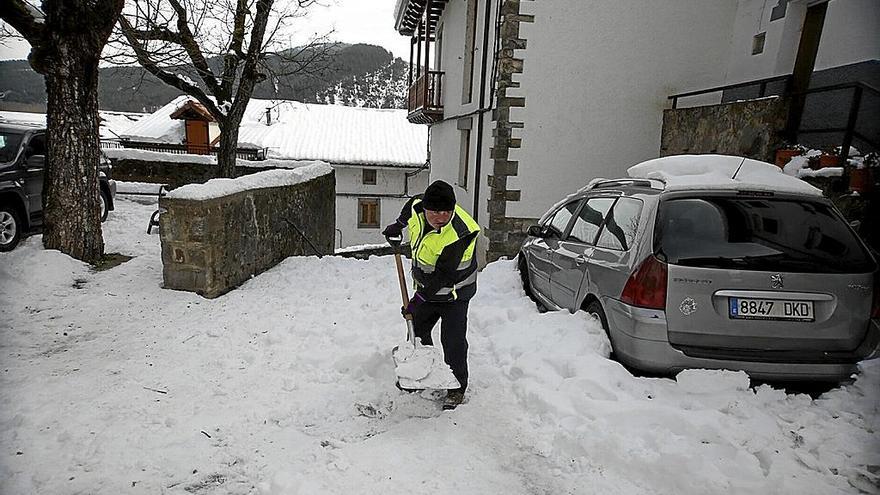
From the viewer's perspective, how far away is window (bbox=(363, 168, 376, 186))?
Result: 26.6m

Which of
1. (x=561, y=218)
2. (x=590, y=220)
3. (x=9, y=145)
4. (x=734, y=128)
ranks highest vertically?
(x=734, y=128)

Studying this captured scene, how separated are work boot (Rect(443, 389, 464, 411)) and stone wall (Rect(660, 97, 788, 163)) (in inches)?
240

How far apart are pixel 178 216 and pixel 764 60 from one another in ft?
32.3

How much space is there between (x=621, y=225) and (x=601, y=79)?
666 cm

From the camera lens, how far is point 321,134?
28.5 meters

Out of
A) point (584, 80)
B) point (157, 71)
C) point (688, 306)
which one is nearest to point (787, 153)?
point (584, 80)

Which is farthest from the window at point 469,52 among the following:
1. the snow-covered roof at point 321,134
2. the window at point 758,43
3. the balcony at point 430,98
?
the snow-covered roof at point 321,134

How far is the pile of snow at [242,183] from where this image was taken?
195 inches

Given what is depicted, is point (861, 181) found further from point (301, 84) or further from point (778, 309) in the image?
point (301, 84)

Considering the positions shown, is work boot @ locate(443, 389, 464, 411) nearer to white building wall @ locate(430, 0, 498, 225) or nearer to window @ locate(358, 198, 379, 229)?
white building wall @ locate(430, 0, 498, 225)

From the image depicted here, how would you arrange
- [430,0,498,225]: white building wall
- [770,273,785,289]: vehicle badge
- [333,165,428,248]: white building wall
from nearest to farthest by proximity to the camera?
[770,273,785,289]: vehicle badge < [430,0,498,225]: white building wall < [333,165,428,248]: white building wall

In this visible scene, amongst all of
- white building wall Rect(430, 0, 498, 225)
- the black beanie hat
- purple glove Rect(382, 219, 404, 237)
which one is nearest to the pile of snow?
purple glove Rect(382, 219, 404, 237)

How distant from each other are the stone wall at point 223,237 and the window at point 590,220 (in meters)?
3.72

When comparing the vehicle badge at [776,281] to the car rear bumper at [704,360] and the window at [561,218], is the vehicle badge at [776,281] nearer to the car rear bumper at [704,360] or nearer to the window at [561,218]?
the car rear bumper at [704,360]
